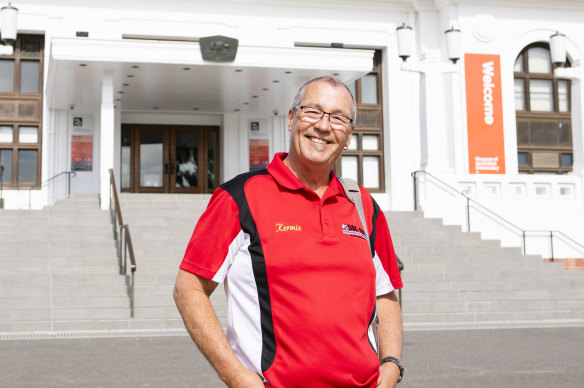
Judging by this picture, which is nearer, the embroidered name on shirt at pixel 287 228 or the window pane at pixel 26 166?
the embroidered name on shirt at pixel 287 228

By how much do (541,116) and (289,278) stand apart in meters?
25.6

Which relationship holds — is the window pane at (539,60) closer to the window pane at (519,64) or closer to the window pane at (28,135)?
the window pane at (519,64)

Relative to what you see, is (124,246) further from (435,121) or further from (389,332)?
(435,121)

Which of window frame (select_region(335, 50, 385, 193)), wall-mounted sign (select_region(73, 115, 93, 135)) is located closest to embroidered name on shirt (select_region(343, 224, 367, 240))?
wall-mounted sign (select_region(73, 115, 93, 135))

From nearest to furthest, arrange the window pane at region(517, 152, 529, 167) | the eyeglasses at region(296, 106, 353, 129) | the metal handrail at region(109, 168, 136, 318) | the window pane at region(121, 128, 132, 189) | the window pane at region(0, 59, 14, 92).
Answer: the eyeglasses at region(296, 106, 353, 129), the metal handrail at region(109, 168, 136, 318), the window pane at region(0, 59, 14, 92), the window pane at region(121, 128, 132, 189), the window pane at region(517, 152, 529, 167)

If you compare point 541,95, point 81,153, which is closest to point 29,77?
point 81,153

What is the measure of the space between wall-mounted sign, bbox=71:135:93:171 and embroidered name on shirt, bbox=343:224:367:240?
71.4ft

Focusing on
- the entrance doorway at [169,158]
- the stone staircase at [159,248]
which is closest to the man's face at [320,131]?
the stone staircase at [159,248]

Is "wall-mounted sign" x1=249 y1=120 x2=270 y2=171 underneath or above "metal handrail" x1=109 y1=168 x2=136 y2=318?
above

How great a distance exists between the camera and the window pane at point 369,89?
83.4ft

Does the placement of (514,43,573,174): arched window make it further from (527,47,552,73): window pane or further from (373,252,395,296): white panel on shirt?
(373,252,395,296): white panel on shirt

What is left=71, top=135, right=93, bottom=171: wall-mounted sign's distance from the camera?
76.0 ft

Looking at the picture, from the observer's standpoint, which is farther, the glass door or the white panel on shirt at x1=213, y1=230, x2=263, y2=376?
the glass door

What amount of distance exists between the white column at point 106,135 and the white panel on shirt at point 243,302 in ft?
51.8
